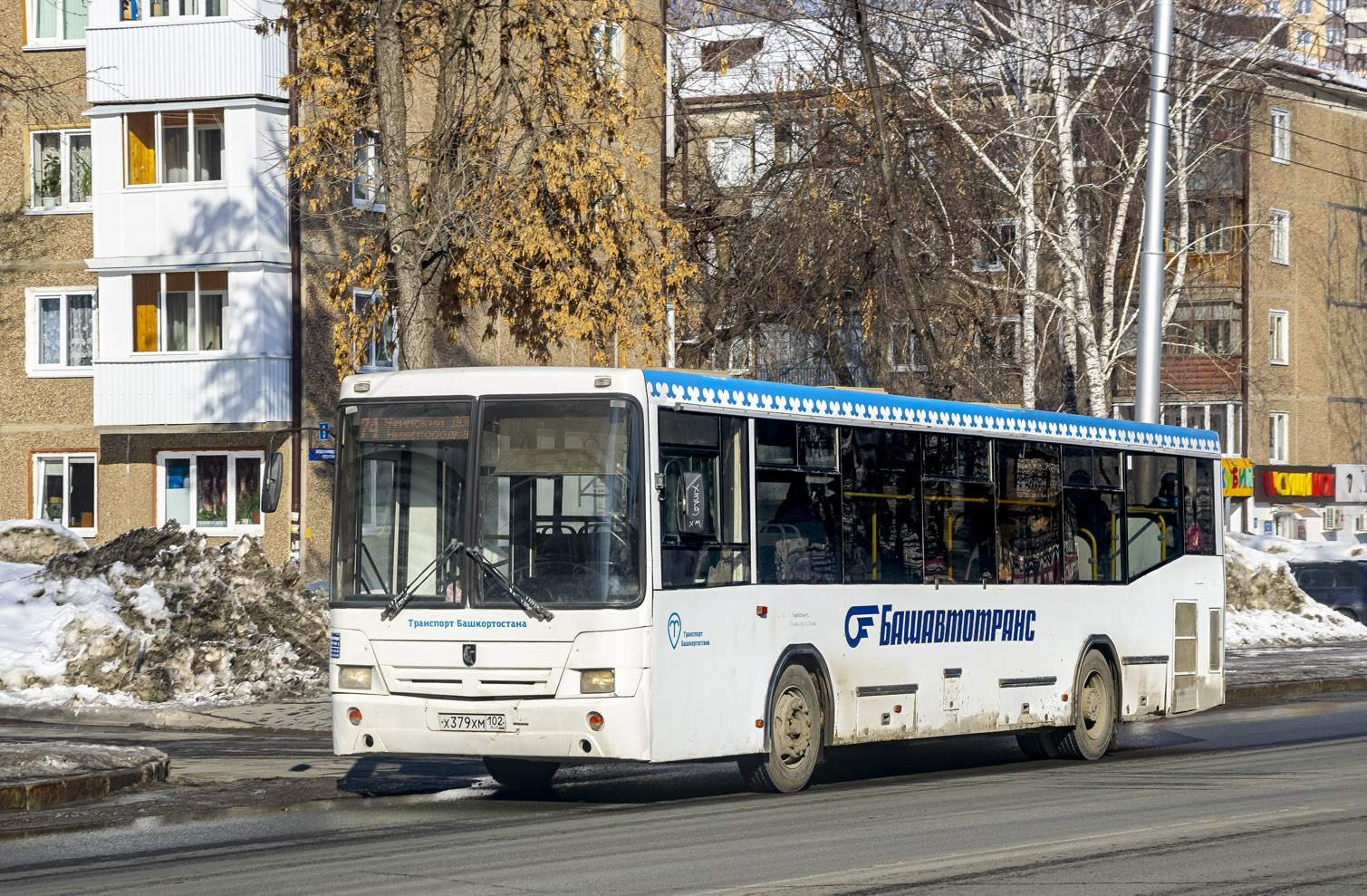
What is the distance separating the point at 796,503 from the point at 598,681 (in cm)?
239

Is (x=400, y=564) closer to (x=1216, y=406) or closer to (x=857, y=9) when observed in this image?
(x=857, y=9)

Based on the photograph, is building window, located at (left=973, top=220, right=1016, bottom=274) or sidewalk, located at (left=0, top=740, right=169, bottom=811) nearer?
sidewalk, located at (left=0, top=740, right=169, bottom=811)

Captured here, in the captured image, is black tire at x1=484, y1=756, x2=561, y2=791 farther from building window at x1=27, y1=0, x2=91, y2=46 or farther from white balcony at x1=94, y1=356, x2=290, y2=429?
building window at x1=27, y1=0, x2=91, y2=46

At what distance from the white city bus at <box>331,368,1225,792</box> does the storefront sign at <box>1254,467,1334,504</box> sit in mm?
49865

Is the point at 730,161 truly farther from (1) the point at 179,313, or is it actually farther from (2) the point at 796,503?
(2) the point at 796,503

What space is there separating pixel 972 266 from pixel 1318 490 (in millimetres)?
32677

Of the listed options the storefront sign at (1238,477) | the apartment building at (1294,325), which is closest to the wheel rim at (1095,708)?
the storefront sign at (1238,477)

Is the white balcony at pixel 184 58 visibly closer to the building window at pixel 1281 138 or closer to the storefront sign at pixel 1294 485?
the building window at pixel 1281 138

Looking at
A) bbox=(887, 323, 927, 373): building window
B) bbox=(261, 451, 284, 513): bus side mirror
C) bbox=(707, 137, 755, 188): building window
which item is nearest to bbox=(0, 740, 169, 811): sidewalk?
bbox=(261, 451, 284, 513): bus side mirror

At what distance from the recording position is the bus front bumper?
43.0ft

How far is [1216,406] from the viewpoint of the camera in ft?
215

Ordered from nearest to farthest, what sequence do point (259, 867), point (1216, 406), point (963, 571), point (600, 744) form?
point (259, 867) < point (600, 744) < point (963, 571) < point (1216, 406)

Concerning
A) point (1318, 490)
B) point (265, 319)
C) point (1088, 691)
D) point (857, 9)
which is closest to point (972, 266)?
point (857, 9)

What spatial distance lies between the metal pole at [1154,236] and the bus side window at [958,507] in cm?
858
